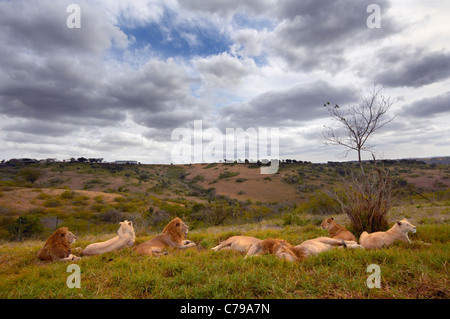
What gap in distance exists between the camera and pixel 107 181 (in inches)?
1980

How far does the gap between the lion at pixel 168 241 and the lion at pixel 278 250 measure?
2.49 meters

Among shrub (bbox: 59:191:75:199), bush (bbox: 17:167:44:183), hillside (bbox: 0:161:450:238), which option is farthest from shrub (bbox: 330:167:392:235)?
bush (bbox: 17:167:44:183)

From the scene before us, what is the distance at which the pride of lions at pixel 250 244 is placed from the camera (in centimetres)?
530

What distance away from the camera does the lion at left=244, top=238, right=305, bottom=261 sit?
190 inches

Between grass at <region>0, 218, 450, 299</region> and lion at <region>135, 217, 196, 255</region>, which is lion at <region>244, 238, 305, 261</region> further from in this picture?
lion at <region>135, 217, 196, 255</region>

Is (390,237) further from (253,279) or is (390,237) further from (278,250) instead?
(253,279)

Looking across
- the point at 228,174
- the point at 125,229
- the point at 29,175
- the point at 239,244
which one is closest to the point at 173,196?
the point at 228,174

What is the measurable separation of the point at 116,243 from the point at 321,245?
564cm

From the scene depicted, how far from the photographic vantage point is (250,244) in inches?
248

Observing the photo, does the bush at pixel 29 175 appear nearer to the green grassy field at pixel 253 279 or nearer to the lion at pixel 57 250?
the lion at pixel 57 250

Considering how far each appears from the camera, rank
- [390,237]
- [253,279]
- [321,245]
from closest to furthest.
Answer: [253,279], [321,245], [390,237]

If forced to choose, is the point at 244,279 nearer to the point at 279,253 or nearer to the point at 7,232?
the point at 279,253
